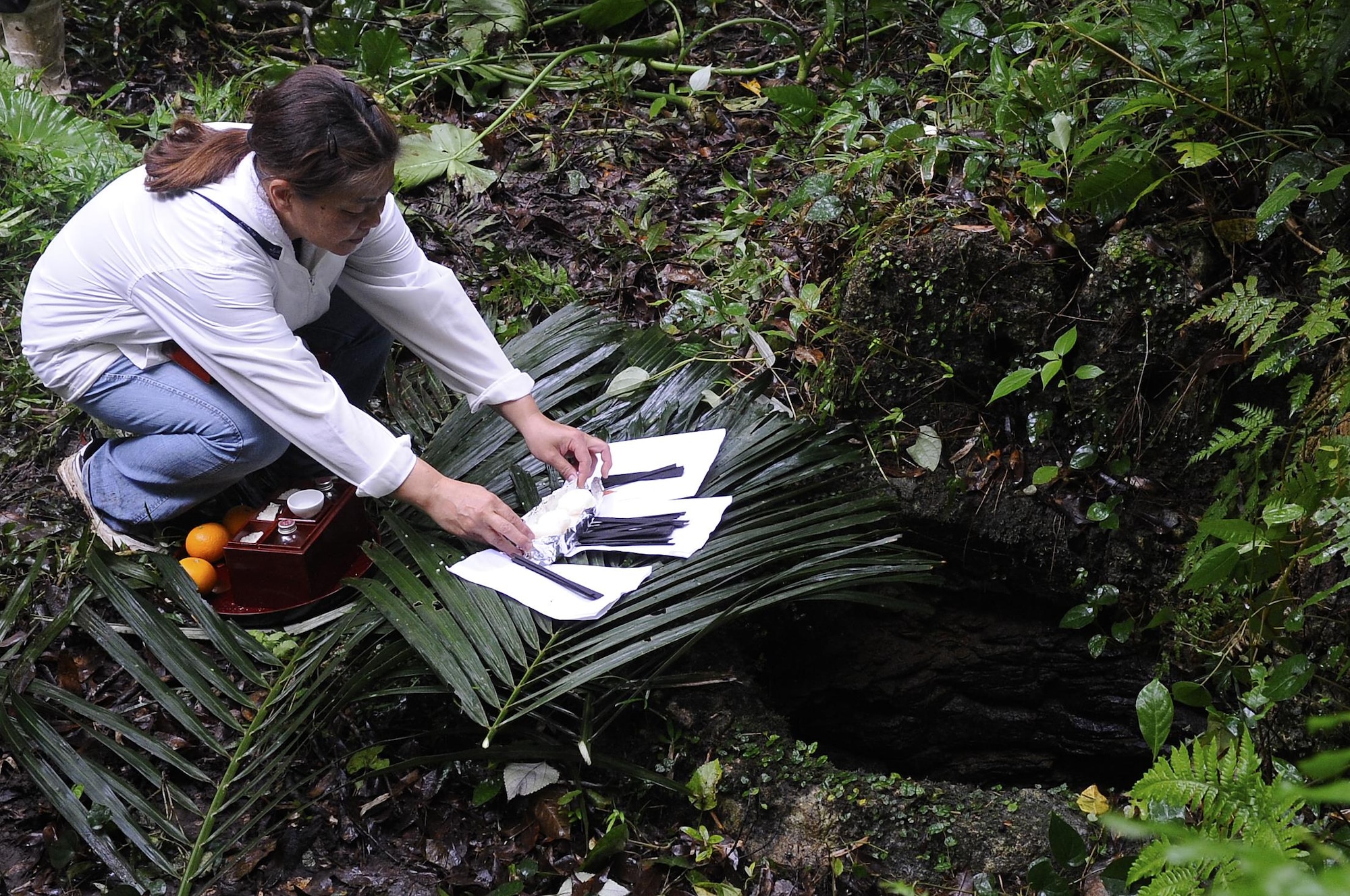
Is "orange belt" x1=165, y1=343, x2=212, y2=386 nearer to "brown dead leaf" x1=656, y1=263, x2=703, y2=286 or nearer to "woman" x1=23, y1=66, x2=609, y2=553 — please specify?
"woman" x1=23, y1=66, x2=609, y2=553

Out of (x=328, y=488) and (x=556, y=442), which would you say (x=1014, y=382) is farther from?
(x=328, y=488)

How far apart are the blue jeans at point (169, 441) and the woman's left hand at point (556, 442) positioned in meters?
0.59

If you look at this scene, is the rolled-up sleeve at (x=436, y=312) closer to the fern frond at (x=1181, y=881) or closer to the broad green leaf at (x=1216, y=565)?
the broad green leaf at (x=1216, y=565)

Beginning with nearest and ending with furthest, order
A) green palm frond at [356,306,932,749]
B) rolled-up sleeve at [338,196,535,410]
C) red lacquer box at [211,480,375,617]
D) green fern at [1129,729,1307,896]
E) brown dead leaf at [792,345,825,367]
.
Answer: green fern at [1129,729,1307,896], green palm frond at [356,306,932,749], red lacquer box at [211,480,375,617], rolled-up sleeve at [338,196,535,410], brown dead leaf at [792,345,825,367]

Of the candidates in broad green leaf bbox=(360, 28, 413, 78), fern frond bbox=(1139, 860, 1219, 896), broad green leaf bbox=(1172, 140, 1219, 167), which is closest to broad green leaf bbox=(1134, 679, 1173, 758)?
fern frond bbox=(1139, 860, 1219, 896)

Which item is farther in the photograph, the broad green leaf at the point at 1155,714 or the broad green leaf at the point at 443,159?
the broad green leaf at the point at 443,159

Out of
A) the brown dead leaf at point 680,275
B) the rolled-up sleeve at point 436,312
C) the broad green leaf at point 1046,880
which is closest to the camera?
the broad green leaf at point 1046,880

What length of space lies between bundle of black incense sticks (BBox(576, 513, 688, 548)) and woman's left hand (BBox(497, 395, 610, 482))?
0.13 m

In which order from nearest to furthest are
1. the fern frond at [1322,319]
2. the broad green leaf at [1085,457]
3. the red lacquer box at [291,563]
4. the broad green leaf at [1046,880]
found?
the broad green leaf at [1046,880] → the fern frond at [1322,319] → the red lacquer box at [291,563] → the broad green leaf at [1085,457]

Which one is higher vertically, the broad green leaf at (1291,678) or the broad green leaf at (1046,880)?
the broad green leaf at (1291,678)

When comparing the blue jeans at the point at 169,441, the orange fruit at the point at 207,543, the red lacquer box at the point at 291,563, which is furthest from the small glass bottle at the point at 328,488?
the orange fruit at the point at 207,543

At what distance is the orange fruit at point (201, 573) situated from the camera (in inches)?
99.6

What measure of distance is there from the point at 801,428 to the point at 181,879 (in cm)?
171

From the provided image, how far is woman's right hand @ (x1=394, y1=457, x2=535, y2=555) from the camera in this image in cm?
223
